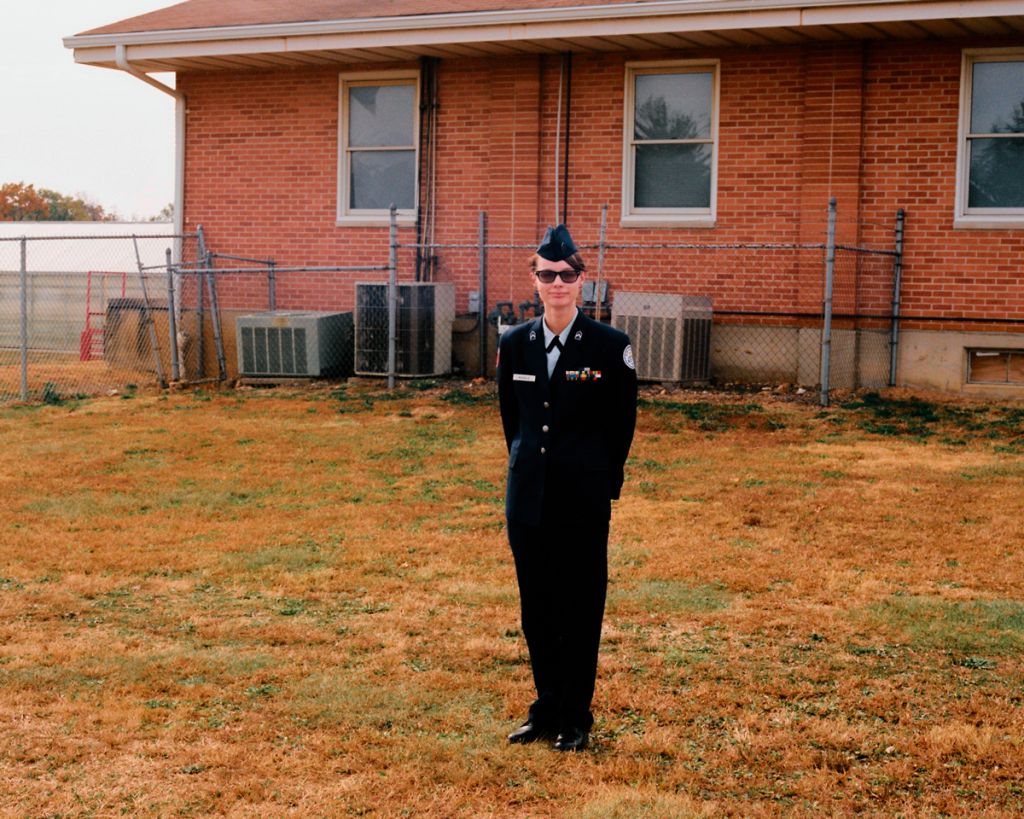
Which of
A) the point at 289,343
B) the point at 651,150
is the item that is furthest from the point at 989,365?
the point at 289,343

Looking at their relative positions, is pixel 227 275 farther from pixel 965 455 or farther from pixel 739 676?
pixel 739 676

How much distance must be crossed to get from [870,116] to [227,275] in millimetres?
8404

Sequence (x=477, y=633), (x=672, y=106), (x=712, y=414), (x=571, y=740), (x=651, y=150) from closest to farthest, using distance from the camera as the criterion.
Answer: (x=571, y=740), (x=477, y=633), (x=712, y=414), (x=672, y=106), (x=651, y=150)

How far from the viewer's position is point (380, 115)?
17062 millimetres

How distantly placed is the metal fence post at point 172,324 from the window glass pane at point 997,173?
9197 mm

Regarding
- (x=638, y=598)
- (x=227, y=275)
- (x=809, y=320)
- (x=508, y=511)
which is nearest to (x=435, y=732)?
(x=508, y=511)

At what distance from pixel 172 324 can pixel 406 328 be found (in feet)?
9.67

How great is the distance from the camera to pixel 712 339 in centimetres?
1522

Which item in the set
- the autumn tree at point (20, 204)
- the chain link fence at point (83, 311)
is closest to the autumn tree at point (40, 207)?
the autumn tree at point (20, 204)

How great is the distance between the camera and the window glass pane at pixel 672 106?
1554 cm

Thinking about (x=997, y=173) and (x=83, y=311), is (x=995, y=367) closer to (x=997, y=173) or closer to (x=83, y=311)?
(x=997, y=173)

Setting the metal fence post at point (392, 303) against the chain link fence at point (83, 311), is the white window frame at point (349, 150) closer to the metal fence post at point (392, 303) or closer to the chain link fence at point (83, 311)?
the metal fence post at point (392, 303)

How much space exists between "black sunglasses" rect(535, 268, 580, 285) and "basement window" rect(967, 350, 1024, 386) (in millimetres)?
10700

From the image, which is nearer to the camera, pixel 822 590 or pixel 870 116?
pixel 822 590
